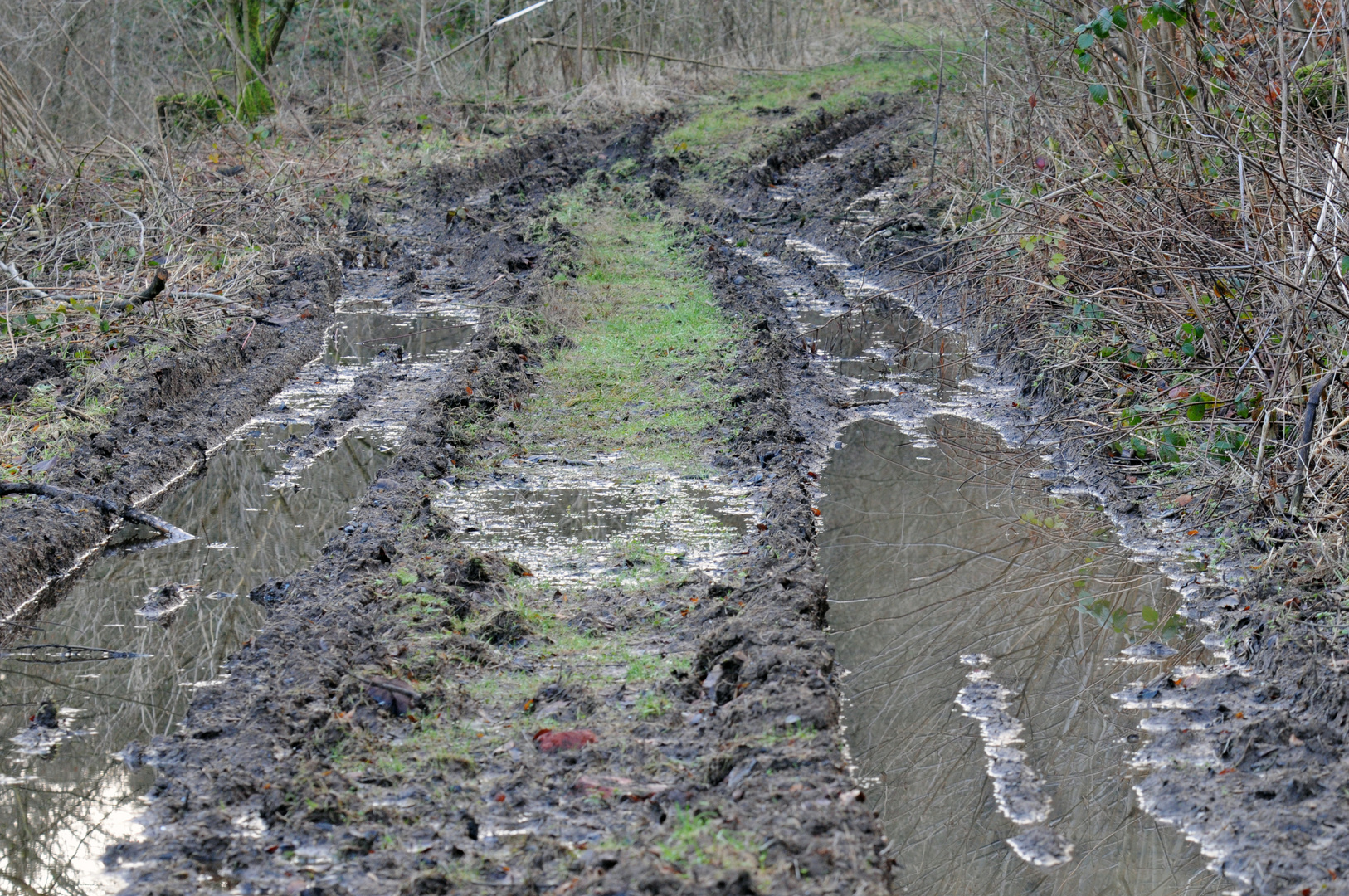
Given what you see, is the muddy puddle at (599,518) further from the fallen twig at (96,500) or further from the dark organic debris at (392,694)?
the fallen twig at (96,500)

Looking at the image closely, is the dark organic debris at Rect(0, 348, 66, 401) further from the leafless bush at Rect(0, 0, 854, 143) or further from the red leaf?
the leafless bush at Rect(0, 0, 854, 143)

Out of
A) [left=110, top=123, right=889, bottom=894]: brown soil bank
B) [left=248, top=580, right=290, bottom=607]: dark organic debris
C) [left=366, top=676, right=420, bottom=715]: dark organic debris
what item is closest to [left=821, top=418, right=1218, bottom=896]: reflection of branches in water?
[left=110, top=123, right=889, bottom=894]: brown soil bank

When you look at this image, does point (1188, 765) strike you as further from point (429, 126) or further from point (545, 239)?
point (429, 126)

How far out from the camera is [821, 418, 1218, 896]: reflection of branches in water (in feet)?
10.7

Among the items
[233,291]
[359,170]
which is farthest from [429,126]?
[233,291]

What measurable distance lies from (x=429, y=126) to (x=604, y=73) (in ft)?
12.2

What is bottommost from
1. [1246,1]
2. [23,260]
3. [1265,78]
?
[23,260]

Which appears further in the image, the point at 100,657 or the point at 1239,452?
the point at 1239,452

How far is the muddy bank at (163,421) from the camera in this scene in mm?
4934

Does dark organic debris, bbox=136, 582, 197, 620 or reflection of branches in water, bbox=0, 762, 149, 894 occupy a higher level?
dark organic debris, bbox=136, 582, 197, 620

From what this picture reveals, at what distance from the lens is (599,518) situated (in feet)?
17.3

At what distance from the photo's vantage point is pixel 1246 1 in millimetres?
6168

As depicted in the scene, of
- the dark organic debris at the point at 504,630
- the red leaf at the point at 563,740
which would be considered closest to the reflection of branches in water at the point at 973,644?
the red leaf at the point at 563,740

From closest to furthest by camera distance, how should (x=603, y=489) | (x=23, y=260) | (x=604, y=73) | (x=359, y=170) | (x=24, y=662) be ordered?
(x=24, y=662) < (x=603, y=489) < (x=23, y=260) < (x=359, y=170) < (x=604, y=73)
